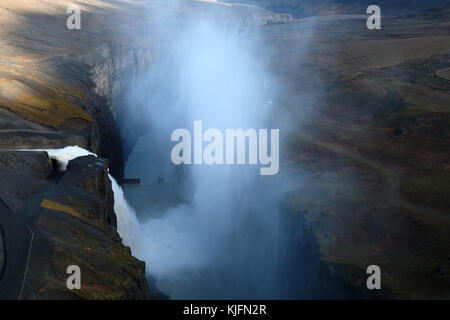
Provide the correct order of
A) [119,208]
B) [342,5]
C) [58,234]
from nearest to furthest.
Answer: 1. [58,234]
2. [119,208]
3. [342,5]

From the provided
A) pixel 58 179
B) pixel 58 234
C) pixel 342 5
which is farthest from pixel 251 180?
pixel 342 5

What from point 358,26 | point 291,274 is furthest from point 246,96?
point 358,26

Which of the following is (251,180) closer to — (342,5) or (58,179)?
(58,179)

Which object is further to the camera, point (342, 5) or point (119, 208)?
point (342, 5)

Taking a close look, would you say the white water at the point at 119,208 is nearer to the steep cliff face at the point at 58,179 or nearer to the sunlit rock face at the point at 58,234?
the sunlit rock face at the point at 58,234

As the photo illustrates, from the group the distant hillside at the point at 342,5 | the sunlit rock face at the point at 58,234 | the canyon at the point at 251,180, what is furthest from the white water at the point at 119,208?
the distant hillside at the point at 342,5

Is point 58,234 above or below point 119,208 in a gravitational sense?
below

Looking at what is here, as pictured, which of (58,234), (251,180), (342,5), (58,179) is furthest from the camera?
(342,5)

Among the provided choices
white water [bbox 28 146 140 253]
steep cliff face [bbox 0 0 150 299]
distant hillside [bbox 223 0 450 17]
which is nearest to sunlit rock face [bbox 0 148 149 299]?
steep cliff face [bbox 0 0 150 299]

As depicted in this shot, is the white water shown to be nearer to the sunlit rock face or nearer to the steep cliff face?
the sunlit rock face

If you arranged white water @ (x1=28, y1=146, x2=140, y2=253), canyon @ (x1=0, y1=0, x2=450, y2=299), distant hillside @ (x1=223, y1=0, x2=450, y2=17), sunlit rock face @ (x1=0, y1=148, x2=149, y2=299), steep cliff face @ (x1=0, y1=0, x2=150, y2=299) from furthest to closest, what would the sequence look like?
distant hillside @ (x1=223, y1=0, x2=450, y2=17)
white water @ (x1=28, y1=146, x2=140, y2=253)
canyon @ (x1=0, y1=0, x2=450, y2=299)
steep cliff face @ (x1=0, y1=0, x2=150, y2=299)
sunlit rock face @ (x1=0, y1=148, x2=149, y2=299)
